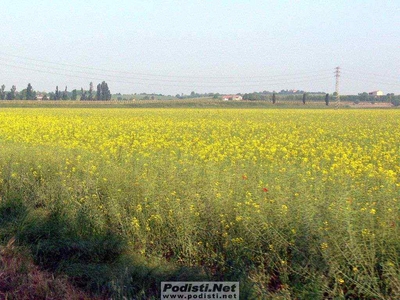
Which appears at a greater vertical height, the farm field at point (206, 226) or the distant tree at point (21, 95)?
the distant tree at point (21, 95)

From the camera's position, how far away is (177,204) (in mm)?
6957

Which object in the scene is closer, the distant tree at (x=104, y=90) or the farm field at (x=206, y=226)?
the farm field at (x=206, y=226)

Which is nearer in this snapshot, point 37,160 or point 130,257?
point 130,257

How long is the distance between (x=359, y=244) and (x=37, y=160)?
7.22 m

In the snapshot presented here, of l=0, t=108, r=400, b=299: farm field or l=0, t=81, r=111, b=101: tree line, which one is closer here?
l=0, t=108, r=400, b=299: farm field

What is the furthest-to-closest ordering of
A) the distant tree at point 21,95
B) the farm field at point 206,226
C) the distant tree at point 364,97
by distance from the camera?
the distant tree at point 21,95 → the distant tree at point 364,97 → the farm field at point 206,226

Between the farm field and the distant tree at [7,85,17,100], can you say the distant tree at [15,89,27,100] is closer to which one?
the distant tree at [7,85,17,100]

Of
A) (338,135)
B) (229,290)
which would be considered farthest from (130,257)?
(338,135)

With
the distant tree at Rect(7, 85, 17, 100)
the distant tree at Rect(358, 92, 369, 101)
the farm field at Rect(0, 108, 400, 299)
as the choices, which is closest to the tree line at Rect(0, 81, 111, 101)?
the distant tree at Rect(7, 85, 17, 100)

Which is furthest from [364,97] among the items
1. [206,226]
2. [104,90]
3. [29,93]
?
[206,226]

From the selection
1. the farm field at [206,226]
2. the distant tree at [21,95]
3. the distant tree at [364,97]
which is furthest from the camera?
the distant tree at [21,95]

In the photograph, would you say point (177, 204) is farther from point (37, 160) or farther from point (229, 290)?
point (37, 160)

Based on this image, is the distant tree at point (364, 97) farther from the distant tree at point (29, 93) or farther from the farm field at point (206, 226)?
the farm field at point (206, 226)

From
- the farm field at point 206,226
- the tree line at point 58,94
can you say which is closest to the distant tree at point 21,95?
the tree line at point 58,94
